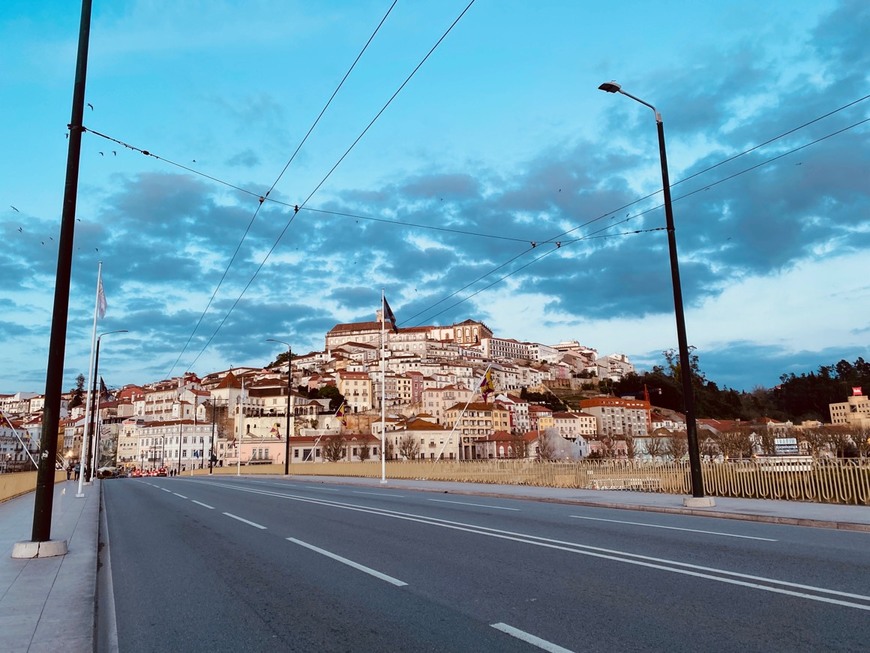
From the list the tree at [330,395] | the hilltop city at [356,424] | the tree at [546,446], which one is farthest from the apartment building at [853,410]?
the tree at [330,395]

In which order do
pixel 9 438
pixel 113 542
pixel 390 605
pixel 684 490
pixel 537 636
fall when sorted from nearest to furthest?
pixel 537 636 < pixel 390 605 < pixel 113 542 < pixel 684 490 < pixel 9 438

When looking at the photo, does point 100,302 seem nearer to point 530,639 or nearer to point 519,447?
point 530,639

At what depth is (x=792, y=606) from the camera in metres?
6.26

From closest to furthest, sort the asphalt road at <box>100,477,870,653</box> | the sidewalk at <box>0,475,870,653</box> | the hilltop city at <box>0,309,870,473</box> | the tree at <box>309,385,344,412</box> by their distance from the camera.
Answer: the asphalt road at <box>100,477,870,653</box>
the sidewalk at <box>0,475,870,653</box>
the hilltop city at <box>0,309,870,473</box>
the tree at <box>309,385,344,412</box>

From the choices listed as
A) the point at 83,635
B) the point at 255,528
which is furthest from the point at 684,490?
the point at 83,635

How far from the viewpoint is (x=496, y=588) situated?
738 cm

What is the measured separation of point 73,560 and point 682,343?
15.0 m

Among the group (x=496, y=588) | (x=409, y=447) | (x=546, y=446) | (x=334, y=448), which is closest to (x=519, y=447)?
(x=546, y=446)

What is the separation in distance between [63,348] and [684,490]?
19446mm

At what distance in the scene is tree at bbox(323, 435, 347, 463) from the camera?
108 meters

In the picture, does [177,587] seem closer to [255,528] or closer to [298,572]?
[298,572]

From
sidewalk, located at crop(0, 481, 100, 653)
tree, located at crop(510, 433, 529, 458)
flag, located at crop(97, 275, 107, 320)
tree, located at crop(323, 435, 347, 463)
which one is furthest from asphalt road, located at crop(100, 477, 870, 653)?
tree, located at crop(510, 433, 529, 458)

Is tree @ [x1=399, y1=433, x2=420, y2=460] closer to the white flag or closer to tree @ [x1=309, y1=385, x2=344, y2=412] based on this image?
tree @ [x1=309, y1=385, x2=344, y2=412]

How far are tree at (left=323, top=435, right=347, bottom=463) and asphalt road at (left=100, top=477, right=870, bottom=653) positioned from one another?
314 ft
